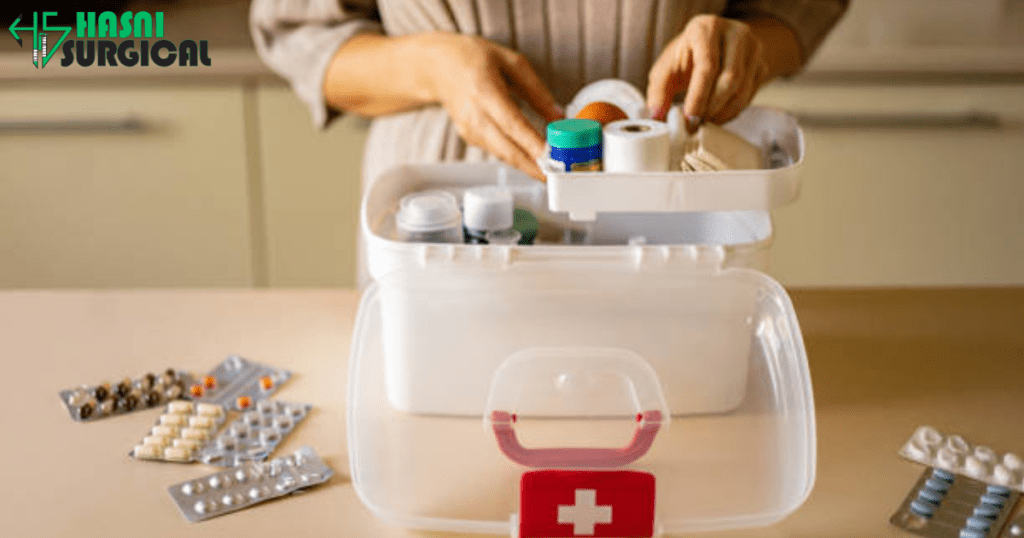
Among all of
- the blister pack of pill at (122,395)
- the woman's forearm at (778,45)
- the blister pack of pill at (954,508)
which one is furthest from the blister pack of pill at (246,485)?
the woman's forearm at (778,45)

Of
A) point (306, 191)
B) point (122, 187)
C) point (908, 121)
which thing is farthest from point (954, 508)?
point (122, 187)

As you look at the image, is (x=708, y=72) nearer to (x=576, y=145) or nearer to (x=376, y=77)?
(x=576, y=145)

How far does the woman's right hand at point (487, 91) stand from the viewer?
0.86 metres

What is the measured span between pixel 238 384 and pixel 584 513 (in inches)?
12.2

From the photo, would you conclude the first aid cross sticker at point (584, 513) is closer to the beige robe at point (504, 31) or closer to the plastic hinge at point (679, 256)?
the plastic hinge at point (679, 256)

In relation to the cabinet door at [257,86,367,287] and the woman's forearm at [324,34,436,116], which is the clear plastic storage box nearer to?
the woman's forearm at [324,34,436,116]

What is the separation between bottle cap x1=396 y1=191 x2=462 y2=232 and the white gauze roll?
11 cm

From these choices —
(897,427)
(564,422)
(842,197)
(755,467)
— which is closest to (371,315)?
(564,422)

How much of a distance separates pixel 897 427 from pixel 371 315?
0.36 meters

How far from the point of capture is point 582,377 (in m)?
0.76

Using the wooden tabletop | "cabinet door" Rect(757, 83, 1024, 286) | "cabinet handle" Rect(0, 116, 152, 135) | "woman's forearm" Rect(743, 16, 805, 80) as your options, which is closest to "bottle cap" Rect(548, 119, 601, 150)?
the wooden tabletop

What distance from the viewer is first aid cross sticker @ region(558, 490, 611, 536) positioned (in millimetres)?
683

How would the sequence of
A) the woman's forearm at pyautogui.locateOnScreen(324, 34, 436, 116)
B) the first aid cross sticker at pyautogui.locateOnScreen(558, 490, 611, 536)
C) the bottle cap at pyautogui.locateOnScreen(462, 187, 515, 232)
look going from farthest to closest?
1. the woman's forearm at pyautogui.locateOnScreen(324, 34, 436, 116)
2. the bottle cap at pyautogui.locateOnScreen(462, 187, 515, 232)
3. the first aid cross sticker at pyautogui.locateOnScreen(558, 490, 611, 536)

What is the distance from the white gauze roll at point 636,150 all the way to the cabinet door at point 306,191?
45.4 inches
